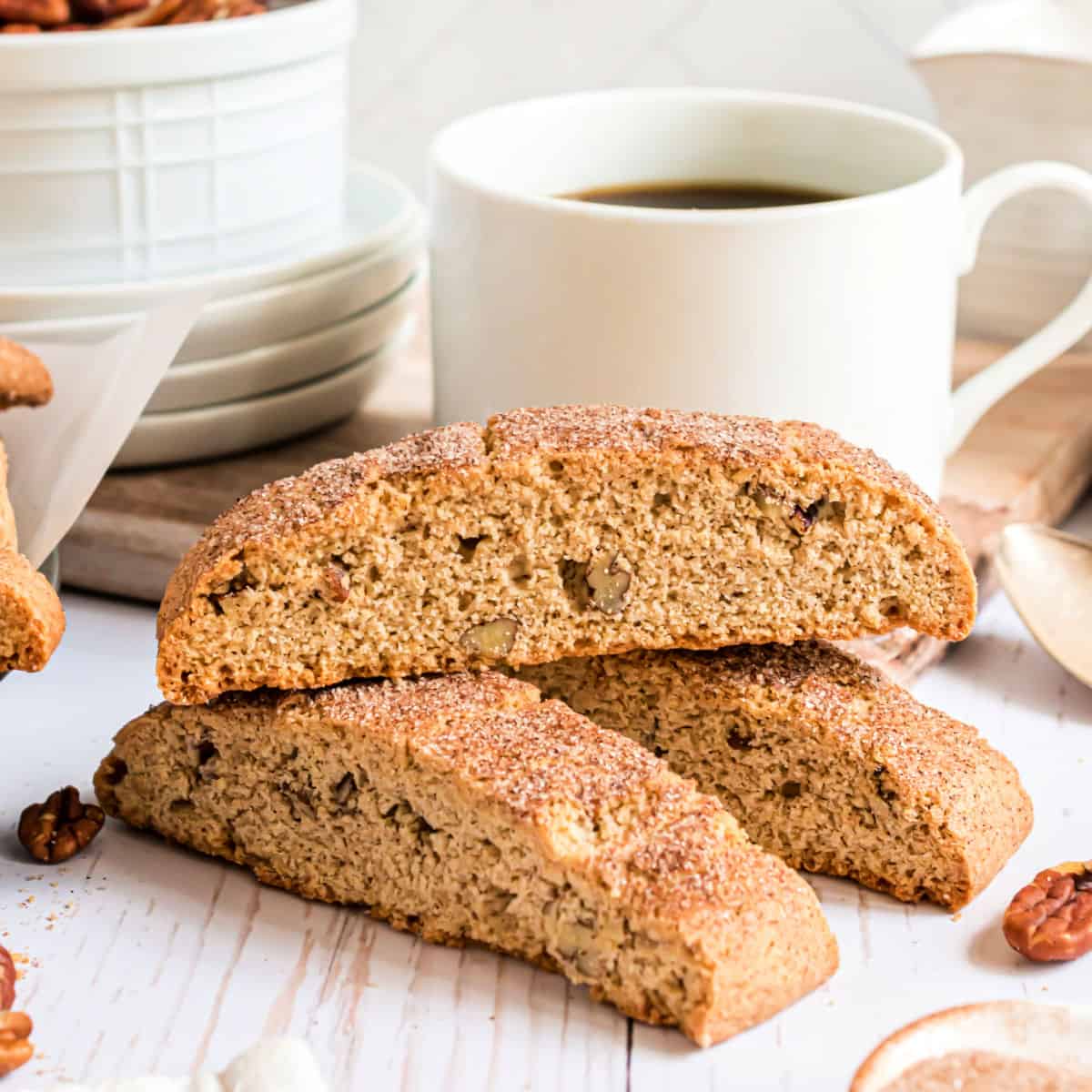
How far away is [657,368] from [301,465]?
0.52 meters

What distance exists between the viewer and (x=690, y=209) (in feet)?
6.07

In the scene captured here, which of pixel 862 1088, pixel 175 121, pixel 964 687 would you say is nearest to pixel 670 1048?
pixel 862 1088

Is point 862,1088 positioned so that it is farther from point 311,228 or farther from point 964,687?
point 311,228

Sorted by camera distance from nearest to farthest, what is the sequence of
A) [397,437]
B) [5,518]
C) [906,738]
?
[906,738]
[5,518]
[397,437]

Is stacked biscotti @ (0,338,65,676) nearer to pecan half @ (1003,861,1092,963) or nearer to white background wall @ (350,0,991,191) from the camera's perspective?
pecan half @ (1003,861,1092,963)

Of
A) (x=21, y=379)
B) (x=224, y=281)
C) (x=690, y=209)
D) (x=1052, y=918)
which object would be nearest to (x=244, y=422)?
(x=224, y=281)

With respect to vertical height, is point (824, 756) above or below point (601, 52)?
below

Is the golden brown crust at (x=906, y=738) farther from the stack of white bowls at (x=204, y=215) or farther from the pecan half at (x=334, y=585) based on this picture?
the stack of white bowls at (x=204, y=215)

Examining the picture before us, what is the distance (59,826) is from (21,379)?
0.53 m

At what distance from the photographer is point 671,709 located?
1.52 m

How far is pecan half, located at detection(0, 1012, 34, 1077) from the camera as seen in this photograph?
3.90ft

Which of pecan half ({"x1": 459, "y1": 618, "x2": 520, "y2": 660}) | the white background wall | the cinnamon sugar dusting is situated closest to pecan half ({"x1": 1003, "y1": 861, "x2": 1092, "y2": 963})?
the cinnamon sugar dusting

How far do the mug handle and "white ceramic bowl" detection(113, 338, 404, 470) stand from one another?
0.74 m

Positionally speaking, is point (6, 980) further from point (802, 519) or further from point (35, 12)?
point (35, 12)
